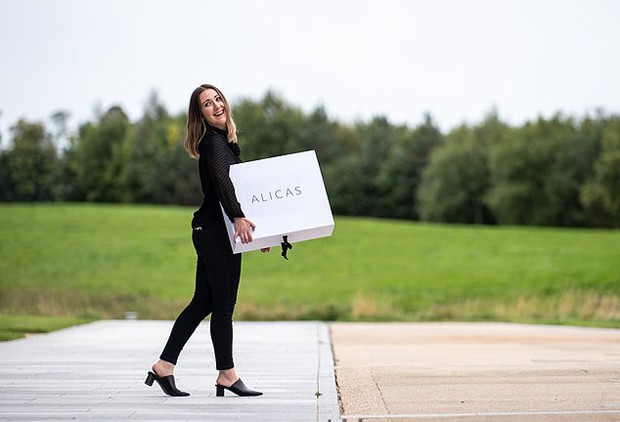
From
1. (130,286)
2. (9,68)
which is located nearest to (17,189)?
(9,68)

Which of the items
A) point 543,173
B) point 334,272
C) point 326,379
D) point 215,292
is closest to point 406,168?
point 543,173

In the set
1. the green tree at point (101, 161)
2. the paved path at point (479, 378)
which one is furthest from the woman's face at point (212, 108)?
the green tree at point (101, 161)

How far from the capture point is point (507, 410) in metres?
5.67

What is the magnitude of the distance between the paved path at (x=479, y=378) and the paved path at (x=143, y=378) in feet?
0.82

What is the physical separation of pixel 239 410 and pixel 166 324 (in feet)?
35.0

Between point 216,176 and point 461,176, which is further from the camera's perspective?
point 461,176

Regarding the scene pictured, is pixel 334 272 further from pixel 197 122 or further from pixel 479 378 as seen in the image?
pixel 197 122

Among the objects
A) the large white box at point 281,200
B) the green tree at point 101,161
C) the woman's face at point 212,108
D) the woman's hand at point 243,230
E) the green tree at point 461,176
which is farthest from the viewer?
the green tree at point 101,161

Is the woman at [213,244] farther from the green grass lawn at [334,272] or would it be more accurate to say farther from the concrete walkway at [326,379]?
the green grass lawn at [334,272]

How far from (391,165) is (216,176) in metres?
77.2

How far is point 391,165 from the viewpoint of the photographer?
273 feet

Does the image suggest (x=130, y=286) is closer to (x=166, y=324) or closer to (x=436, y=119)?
(x=166, y=324)

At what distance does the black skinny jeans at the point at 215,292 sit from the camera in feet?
20.6

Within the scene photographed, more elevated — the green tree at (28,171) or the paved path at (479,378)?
the green tree at (28,171)
